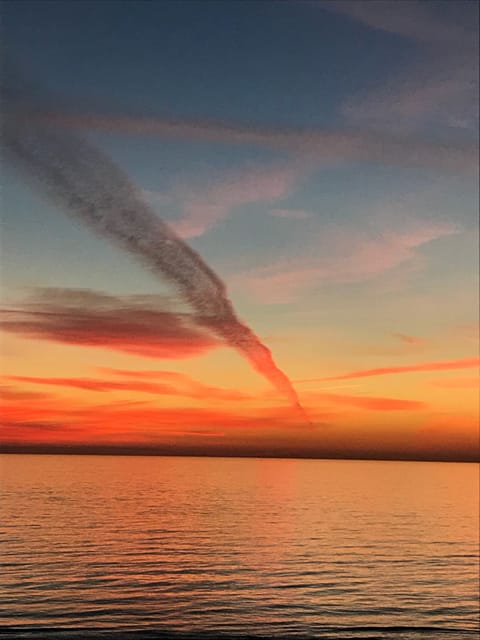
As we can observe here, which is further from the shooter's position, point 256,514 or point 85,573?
point 256,514

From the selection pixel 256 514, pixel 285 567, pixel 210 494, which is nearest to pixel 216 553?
pixel 285 567

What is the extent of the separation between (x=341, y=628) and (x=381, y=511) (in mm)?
84583

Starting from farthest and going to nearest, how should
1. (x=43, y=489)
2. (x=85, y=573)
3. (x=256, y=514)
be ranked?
(x=43, y=489) < (x=256, y=514) < (x=85, y=573)

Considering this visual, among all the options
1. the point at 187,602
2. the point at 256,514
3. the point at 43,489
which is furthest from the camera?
the point at 43,489

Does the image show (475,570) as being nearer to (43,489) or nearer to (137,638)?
(137,638)

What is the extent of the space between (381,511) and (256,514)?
25391 mm

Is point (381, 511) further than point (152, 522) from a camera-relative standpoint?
Yes

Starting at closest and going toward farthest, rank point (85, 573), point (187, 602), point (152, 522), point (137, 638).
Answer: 1. point (137, 638)
2. point (187, 602)
3. point (85, 573)
4. point (152, 522)

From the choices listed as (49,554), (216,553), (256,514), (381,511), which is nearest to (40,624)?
(49,554)

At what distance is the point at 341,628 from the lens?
4012 cm

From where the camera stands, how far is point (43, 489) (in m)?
151

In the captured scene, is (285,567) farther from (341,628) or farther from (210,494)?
(210,494)

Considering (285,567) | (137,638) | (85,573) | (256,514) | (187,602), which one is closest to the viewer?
(137,638)

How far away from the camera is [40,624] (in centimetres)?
3962
